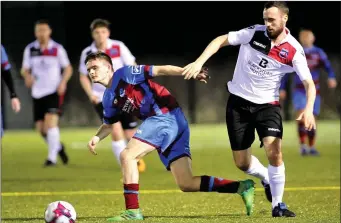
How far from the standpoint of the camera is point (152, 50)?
26750mm

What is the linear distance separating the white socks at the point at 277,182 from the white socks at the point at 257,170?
0.38 meters

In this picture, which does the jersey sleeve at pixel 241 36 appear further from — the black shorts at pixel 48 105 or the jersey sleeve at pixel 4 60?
the black shorts at pixel 48 105

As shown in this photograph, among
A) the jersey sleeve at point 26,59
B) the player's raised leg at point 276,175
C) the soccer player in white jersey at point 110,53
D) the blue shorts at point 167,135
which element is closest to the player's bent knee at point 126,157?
the blue shorts at point 167,135

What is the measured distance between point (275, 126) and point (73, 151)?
10.1 m

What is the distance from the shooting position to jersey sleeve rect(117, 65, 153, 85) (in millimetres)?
8164

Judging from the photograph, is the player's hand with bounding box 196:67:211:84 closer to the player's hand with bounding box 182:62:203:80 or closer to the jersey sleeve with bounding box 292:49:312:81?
the player's hand with bounding box 182:62:203:80

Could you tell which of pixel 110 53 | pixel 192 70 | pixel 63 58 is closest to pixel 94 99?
pixel 110 53

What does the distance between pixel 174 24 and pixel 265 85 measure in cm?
1859

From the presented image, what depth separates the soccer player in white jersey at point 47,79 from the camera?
14.8 m

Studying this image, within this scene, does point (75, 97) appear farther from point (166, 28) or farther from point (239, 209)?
point (239, 209)

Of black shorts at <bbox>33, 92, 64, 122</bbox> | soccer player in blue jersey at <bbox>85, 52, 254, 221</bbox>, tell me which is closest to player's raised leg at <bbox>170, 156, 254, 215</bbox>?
soccer player in blue jersey at <bbox>85, 52, 254, 221</bbox>

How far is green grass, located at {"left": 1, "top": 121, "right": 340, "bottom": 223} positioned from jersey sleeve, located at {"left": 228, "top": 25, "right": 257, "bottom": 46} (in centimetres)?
160

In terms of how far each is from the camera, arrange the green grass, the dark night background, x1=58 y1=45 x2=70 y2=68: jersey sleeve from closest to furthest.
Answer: the green grass < x1=58 y1=45 x2=70 y2=68: jersey sleeve < the dark night background

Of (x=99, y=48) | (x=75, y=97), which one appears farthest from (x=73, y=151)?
(x=75, y=97)
